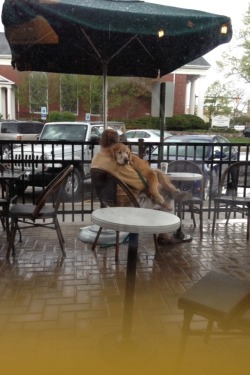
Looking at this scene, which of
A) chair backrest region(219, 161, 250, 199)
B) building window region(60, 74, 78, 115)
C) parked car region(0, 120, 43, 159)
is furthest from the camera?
parked car region(0, 120, 43, 159)

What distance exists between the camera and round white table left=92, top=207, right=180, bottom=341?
6.28 ft

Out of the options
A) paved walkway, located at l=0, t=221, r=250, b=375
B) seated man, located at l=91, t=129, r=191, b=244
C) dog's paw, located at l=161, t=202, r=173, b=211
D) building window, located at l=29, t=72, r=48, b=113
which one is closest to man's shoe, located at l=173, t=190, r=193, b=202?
dog's paw, located at l=161, t=202, r=173, b=211

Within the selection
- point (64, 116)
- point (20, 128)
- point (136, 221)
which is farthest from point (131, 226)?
point (20, 128)

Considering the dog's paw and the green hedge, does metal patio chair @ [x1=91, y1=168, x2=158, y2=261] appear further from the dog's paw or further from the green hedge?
the green hedge

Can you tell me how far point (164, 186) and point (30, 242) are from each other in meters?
1.55

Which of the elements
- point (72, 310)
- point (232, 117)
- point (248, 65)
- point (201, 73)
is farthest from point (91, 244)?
point (232, 117)

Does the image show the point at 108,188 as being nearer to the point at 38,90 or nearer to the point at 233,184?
the point at 233,184

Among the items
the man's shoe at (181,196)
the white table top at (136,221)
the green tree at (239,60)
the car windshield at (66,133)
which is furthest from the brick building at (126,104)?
the white table top at (136,221)

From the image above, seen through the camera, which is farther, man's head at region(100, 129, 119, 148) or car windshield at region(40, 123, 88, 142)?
car windshield at region(40, 123, 88, 142)

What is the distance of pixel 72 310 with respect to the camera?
2.47m

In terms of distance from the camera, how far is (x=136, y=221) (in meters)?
1.99

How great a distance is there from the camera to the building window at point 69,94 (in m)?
10.5

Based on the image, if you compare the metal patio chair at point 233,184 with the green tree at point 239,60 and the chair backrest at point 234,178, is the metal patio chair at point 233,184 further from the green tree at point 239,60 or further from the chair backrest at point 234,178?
the green tree at point 239,60

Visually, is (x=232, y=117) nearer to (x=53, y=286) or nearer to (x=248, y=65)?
(x=248, y=65)
